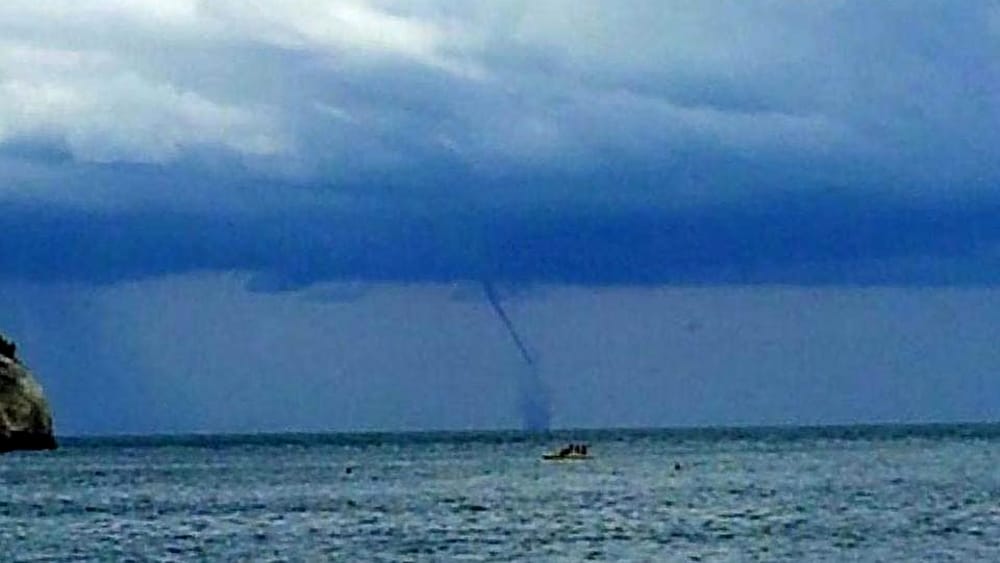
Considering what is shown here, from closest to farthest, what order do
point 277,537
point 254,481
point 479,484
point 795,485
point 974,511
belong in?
point 277,537 → point 974,511 → point 795,485 → point 479,484 → point 254,481

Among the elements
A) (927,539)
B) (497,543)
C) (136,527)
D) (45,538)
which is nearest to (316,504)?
(136,527)

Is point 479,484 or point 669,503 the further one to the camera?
point 479,484

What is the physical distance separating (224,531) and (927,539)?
34.4 meters

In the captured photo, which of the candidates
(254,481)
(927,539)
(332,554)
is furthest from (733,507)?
(254,481)

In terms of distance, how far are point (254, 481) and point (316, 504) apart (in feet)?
136

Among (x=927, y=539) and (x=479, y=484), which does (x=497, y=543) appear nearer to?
(x=927, y=539)

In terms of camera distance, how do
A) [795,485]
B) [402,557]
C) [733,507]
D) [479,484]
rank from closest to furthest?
[402,557] → [733,507] → [795,485] → [479,484]

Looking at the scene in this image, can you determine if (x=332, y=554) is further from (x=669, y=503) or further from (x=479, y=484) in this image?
(x=479, y=484)

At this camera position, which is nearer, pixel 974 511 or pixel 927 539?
pixel 927 539

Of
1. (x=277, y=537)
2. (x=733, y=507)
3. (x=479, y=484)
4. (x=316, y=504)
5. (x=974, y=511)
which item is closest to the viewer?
(x=277, y=537)

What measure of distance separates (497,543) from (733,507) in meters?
26.9

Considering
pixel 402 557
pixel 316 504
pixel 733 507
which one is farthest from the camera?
pixel 316 504

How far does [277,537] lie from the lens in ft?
308

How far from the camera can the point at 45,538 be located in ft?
324
